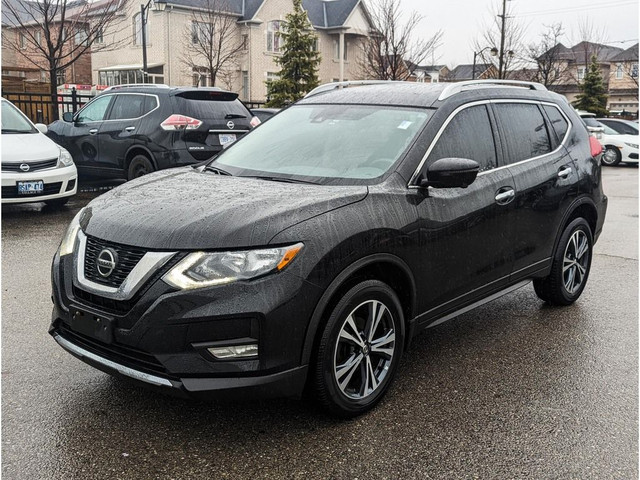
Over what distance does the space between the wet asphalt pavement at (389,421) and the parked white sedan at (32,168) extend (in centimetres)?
445

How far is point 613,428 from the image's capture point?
11.8 ft

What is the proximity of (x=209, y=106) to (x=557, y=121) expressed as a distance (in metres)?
6.34

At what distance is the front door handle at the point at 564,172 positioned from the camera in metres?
5.17

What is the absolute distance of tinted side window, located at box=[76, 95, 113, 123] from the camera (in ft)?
36.8

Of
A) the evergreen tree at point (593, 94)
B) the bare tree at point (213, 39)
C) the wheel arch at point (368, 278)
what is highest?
the bare tree at point (213, 39)

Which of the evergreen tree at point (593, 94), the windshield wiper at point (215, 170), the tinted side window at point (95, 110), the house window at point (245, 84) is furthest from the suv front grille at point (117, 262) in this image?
the evergreen tree at point (593, 94)

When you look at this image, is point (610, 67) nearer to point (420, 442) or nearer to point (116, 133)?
point (116, 133)

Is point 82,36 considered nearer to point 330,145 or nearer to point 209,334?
point 330,145

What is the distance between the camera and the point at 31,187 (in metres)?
9.11

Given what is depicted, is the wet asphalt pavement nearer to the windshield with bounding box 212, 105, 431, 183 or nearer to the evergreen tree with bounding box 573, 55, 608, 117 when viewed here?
the windshield with bounding box 212, 105, 431, 183

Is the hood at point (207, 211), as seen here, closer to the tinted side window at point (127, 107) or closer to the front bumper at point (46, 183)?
the front bumper at point (46, 183)

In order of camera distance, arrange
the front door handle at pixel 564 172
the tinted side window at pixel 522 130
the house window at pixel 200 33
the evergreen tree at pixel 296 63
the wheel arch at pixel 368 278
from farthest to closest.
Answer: the house window at pixel 200 33, the evergreen tree at pixel 296 63, the front door handle at pixel 564 172, the tinted side window at pixel 522 130, the wheel arch at pixel 368 278

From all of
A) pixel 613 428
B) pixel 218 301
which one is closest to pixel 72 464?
pixel 218 301

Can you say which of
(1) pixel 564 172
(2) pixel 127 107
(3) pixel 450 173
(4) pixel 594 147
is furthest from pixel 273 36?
(3) pixel 450 173
